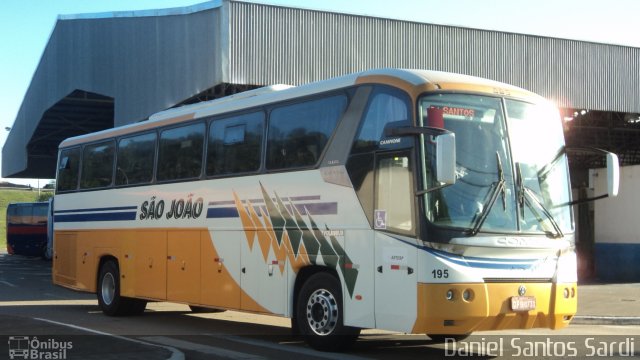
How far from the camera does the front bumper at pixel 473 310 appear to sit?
9.48 meters

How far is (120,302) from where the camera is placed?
16.6 metres

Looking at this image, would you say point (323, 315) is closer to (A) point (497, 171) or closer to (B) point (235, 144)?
(A) point (497, 171)

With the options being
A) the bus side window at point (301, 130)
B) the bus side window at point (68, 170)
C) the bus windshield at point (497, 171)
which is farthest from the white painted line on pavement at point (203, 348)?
the bus side window at point (68, 170)

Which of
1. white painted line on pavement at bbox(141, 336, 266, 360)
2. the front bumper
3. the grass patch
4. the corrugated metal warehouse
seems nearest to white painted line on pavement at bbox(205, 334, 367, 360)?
white painted line on pavement at bbox(141, 336, 266, 360)

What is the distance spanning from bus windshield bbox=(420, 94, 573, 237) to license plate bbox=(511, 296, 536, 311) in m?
0.84

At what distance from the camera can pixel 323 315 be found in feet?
36.5

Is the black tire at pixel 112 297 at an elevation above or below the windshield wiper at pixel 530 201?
below

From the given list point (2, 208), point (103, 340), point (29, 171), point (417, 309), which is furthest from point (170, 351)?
point (2, 208)

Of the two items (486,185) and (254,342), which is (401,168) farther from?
(254,342)

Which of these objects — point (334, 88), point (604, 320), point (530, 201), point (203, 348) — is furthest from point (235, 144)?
point (604, 320)

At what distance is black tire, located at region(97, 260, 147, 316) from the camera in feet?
54.7

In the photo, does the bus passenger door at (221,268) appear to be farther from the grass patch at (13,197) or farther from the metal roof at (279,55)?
the grass patch at (13,197)

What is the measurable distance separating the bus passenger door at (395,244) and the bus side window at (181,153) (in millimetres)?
4813

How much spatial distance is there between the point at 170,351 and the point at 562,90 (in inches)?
819
